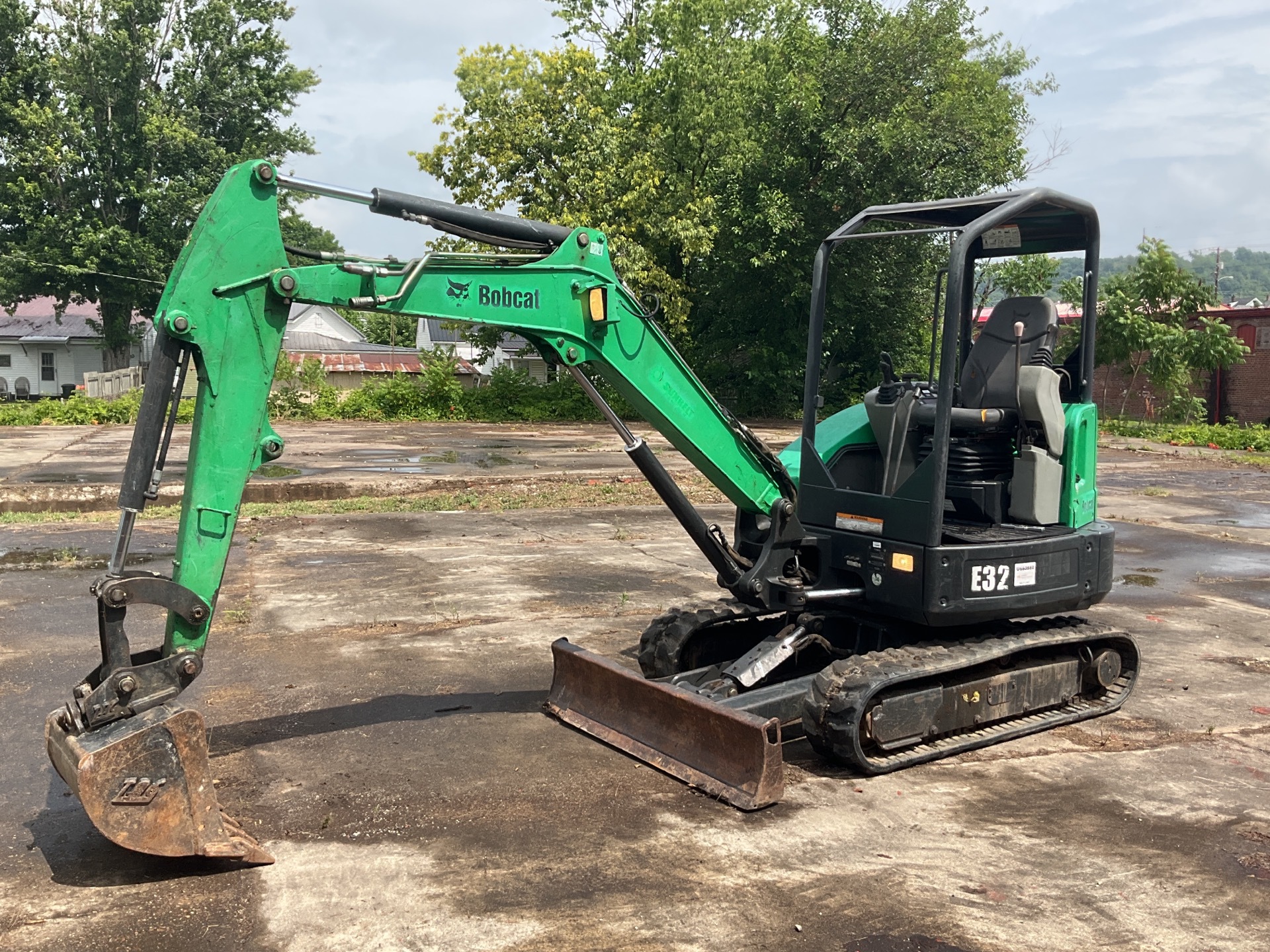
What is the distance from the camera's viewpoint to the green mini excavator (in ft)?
15.7

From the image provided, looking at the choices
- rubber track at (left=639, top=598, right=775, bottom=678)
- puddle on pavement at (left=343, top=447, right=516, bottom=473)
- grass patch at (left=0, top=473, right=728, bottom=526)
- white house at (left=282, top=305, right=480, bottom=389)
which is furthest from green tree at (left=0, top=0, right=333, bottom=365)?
rubber track at (left=639, top=598, right=775, bottom=678)

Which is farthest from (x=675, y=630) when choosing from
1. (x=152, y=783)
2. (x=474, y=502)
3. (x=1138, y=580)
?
(x=474, y=502)

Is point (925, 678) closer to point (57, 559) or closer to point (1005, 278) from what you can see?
point (1005, 278)

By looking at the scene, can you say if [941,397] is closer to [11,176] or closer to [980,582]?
[980,582]

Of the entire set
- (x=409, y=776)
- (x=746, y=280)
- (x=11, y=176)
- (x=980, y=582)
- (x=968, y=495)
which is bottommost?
(x=409, y=776)

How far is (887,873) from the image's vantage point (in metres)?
4.73

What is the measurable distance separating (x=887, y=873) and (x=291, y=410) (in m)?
30.2

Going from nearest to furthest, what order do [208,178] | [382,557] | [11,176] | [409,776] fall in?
1. [409,776]
2. [382,557]
3. [11,176]
4. [208,178]

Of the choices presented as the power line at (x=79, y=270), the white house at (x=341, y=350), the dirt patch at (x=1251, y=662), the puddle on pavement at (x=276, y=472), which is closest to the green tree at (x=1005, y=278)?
the dirt patch at (x=1251, y=662)

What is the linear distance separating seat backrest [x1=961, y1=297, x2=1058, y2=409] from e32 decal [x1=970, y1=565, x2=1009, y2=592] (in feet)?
3.37

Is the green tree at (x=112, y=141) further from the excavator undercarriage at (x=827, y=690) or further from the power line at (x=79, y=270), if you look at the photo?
the excavator undercarriage at (x=827, y=690)

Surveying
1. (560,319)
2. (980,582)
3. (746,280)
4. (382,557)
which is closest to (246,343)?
(560,319)

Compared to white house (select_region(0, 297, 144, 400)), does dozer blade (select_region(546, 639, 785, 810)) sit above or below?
below

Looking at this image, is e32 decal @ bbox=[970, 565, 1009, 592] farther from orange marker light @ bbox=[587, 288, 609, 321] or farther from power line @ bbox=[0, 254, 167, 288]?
power line @ bbox=[0, 254, 167, 288]
